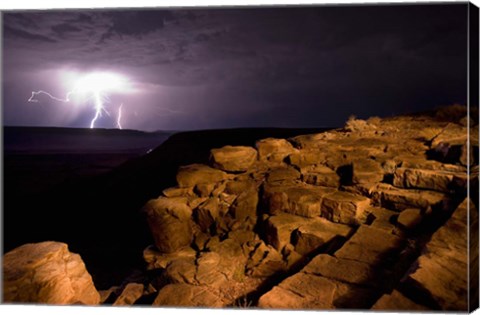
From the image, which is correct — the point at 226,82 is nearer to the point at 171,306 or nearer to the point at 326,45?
the point at 326,45

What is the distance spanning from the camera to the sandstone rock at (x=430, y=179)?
4348 mm

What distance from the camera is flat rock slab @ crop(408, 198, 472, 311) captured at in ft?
9.50

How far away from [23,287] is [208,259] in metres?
2.47

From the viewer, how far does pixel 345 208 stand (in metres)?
4.98

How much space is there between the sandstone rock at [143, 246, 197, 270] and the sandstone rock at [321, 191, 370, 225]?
8.08ft

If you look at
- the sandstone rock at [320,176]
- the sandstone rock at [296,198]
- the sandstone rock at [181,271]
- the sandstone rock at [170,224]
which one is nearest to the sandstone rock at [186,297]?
the sandstone rock at [181,271]

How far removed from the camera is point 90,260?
9617mm

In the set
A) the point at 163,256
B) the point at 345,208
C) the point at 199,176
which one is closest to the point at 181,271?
the point at 163,256

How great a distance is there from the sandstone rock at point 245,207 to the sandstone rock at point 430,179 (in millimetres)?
2435

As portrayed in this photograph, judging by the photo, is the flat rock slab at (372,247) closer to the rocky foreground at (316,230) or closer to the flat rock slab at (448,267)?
the rocky foreground at (316,230)

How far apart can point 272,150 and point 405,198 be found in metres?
2.89

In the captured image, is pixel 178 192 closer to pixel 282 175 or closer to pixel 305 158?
pixel 282 175

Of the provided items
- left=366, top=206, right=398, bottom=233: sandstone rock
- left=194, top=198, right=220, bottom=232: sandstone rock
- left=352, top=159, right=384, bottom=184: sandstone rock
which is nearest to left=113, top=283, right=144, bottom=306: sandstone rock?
left=194, top=198, right=220, bottom=232: sandstone rock

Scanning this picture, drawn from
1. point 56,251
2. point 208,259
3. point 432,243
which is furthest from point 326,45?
point 56,251
